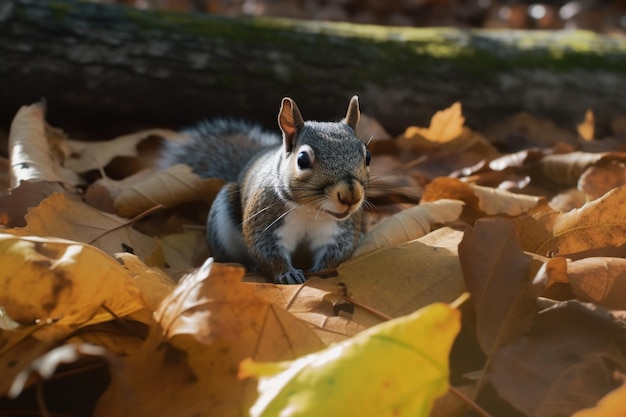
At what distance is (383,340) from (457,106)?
183 cm

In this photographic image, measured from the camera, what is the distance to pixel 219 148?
261 cm

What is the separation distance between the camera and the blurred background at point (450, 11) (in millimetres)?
4977

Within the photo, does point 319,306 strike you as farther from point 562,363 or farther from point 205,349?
point 562,363

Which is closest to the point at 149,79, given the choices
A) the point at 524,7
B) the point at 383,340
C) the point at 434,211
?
the point at 434,211

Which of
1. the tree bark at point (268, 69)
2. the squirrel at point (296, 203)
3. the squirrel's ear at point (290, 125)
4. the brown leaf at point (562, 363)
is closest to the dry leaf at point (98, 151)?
the tree bark at point (268, 69)

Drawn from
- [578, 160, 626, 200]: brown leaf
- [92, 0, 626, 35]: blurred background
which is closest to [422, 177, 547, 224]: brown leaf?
[578, 160, 626, 200]: brown leaf

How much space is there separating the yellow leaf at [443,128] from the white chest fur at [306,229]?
39.2 inches

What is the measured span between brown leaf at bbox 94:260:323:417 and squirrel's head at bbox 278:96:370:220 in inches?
20.2

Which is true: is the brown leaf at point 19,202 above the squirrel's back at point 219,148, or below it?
above

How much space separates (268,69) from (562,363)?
201cm

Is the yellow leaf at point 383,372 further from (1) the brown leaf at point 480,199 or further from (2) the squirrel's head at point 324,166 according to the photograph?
(1) the brown leaf at point 480,199

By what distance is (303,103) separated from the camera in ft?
9.89

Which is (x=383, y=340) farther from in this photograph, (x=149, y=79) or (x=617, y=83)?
(x=617, y=83)

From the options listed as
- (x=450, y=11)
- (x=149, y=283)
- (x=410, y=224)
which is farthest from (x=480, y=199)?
(x=450, y=11)
